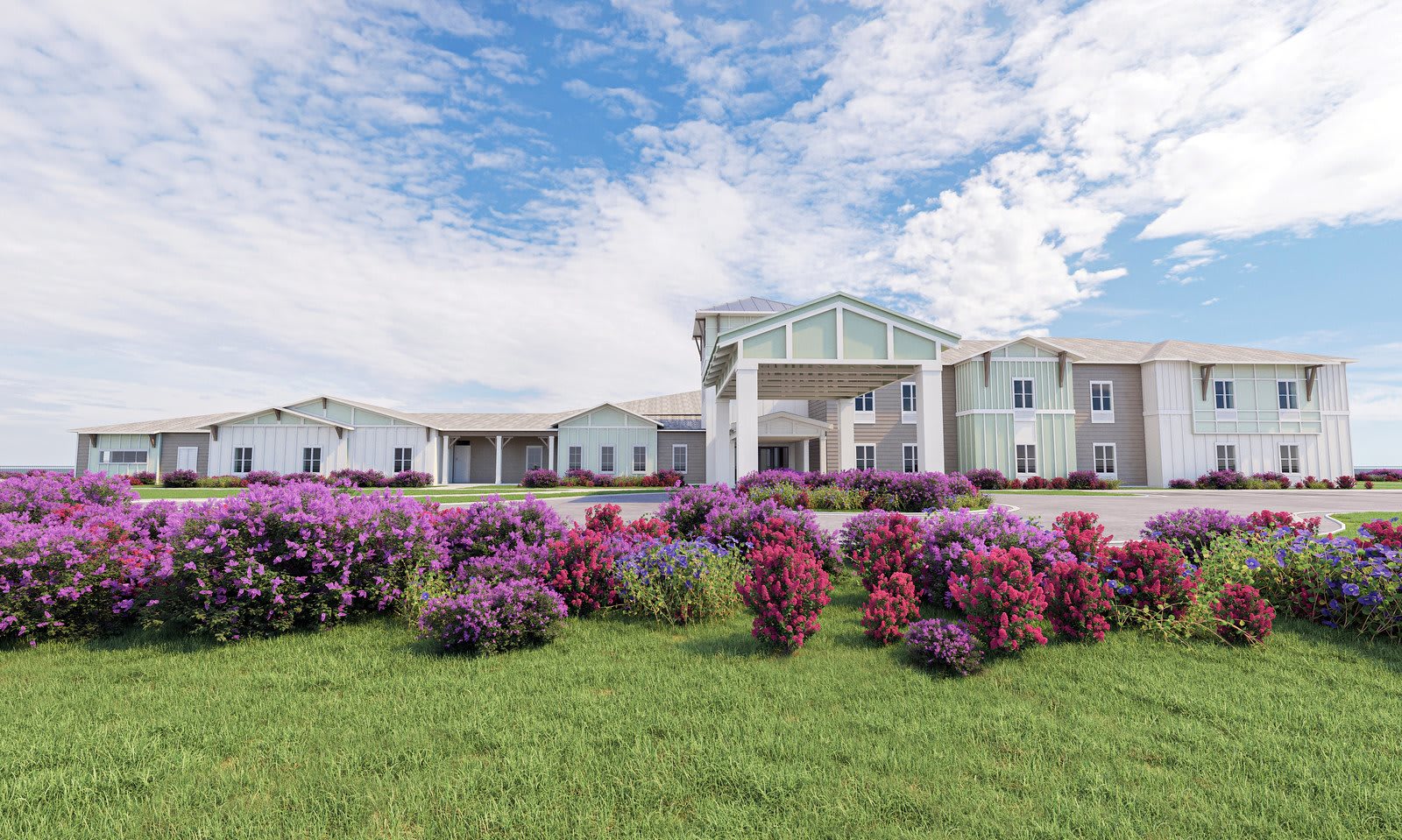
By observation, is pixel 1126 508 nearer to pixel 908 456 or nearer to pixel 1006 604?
pixel 1006 604

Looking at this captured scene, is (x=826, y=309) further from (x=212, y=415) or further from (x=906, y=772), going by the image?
(x=212, y=415)

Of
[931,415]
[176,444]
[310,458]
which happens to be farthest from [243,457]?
[931,415]

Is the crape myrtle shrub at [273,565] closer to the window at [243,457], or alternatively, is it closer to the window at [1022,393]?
the window at [1022,393]

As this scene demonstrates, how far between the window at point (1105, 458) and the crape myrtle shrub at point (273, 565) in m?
32.5

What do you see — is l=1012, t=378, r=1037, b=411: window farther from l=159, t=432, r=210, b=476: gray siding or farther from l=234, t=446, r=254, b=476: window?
l=159, t=432, r=210, b=476: gray siding

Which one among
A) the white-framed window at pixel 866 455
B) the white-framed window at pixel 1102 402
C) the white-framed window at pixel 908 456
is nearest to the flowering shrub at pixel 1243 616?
the white-framed window at pixel 866 455

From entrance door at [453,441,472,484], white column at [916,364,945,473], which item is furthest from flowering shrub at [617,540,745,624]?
entrance door at [453,441,472,484]

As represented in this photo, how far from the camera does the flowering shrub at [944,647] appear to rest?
4.14 m

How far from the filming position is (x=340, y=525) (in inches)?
208

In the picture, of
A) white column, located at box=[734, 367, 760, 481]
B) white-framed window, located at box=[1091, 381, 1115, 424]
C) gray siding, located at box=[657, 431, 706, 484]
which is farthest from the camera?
gray siding, located at box=[657, 431, 706, 484]

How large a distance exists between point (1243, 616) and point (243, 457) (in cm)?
3677

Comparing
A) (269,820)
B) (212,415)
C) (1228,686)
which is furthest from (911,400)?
(212,415)

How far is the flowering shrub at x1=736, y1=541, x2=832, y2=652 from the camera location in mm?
4598

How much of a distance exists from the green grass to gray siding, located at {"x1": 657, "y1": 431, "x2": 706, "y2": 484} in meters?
28.1
